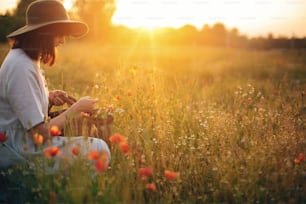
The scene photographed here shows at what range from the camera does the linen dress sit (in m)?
2.59

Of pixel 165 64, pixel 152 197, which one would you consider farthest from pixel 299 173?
pixel 165 64

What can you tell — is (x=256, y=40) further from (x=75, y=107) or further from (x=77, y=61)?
(x=75, y=107)

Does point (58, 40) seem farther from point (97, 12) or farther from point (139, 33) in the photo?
point (139, 33)

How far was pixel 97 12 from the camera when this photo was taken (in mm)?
11898

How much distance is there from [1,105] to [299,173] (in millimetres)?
2174

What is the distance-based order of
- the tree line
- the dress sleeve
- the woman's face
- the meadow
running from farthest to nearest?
the tree line, the woman's face, the dress sleeve, the meadow

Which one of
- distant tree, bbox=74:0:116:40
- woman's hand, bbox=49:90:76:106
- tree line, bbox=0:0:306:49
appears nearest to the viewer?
woman's hand, bbox=49:90:76:106

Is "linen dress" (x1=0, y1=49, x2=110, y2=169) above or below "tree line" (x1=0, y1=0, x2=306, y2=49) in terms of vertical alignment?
below

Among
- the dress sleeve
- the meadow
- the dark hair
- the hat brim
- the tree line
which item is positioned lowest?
the meadow

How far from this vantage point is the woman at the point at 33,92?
2.60 meters

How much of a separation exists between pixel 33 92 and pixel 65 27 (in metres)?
0.60

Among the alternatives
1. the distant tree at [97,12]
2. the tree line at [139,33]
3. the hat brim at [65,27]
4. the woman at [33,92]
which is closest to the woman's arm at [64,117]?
the woman at [33,92]

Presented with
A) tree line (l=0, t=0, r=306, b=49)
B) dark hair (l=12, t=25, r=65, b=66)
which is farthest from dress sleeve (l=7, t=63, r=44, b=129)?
tree line (l=0, t=0, r=306, b=49)

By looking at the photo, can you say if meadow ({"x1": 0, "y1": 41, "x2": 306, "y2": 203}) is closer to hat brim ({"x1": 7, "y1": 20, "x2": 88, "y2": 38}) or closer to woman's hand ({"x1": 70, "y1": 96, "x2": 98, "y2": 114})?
woman's hand ({"x1": 70, "y1": 96, "x2": 98, "y2": 114})
